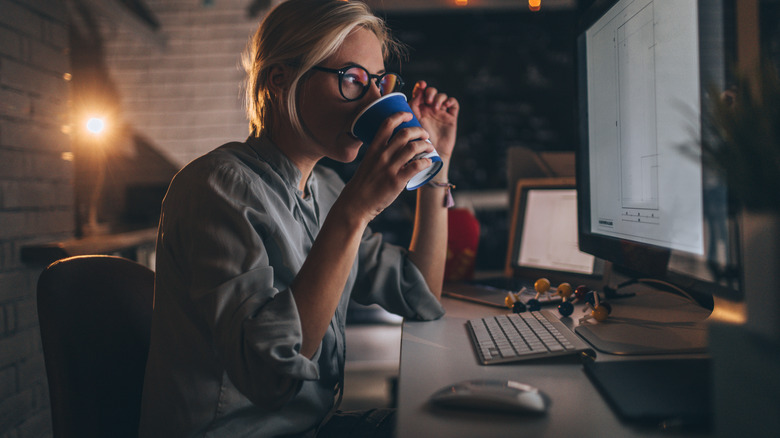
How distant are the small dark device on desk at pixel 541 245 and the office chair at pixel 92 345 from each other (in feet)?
2.33

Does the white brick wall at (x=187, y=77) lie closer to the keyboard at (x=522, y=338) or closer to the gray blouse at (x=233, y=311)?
the gray blouse at (x=233, y=311)

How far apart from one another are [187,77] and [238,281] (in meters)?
2.63

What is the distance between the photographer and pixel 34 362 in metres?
1.57

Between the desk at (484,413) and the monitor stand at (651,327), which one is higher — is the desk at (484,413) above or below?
below

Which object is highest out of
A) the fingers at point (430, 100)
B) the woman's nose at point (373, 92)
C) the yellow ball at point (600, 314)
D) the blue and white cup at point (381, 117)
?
the fingers at point (430, 100)

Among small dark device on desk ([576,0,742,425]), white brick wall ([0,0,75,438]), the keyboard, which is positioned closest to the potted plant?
small dark device on desk ([576,0,742,425])

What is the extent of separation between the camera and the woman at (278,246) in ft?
2.14

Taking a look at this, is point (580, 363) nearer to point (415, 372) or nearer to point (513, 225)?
point (415, 372)

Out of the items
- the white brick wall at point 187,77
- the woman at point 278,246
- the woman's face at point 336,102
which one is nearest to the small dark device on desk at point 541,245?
the woman at point 278,246

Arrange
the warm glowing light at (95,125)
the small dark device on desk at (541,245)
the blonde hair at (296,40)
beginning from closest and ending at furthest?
1. the blonde hair at (296,40)
2. the small dark device on desk at (541,245)
3. the warm glowing light at (95,125)

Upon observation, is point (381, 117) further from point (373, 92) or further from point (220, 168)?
point (220, 168)

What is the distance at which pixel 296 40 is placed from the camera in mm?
865

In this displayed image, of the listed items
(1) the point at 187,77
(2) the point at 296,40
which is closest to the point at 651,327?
(2) the point at 296,40

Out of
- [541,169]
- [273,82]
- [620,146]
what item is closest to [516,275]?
[541,169]
